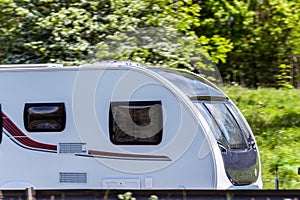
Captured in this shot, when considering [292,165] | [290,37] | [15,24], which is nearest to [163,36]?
[15,24]

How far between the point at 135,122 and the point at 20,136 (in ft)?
5.02

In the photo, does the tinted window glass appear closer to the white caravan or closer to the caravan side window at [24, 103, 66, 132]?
the white caravan

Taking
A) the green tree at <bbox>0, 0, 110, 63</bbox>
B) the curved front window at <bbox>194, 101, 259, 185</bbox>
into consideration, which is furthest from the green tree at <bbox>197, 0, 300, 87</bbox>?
the curved front window at <bbox>194, 101, 259, 185</bbox>

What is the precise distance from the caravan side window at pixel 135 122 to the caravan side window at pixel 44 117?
2.20 feet

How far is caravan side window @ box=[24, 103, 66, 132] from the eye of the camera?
8492mm

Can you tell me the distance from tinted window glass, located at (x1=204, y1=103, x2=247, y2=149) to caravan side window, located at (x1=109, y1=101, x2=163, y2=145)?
705 millimetres

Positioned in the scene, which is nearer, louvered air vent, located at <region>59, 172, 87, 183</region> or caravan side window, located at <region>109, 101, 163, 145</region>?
caravan side window, located at <region>109, 101, 163, 145</region>

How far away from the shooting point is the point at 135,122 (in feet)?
27.4

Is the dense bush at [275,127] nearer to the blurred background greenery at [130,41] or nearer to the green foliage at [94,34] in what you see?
the blurred background greenery at [130,41]

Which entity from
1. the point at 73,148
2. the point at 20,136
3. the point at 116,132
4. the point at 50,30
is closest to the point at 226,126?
the point at 116,132

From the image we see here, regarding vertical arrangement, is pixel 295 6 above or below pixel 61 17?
below

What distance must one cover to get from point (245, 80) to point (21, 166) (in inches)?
443

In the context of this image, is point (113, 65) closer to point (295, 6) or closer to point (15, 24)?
point (15, 24)

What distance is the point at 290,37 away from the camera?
17938 millimetres
